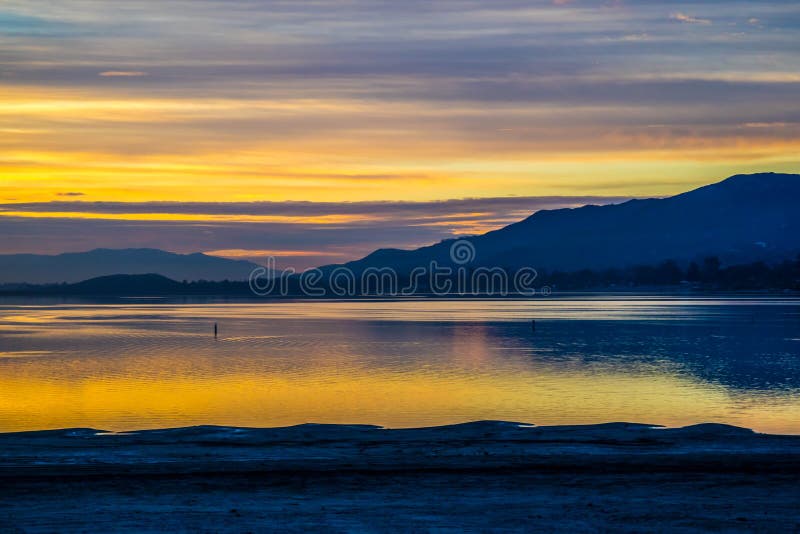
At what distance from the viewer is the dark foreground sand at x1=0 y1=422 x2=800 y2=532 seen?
1538 centimetres

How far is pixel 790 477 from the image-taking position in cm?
1861

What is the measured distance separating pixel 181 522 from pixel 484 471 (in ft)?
22.2

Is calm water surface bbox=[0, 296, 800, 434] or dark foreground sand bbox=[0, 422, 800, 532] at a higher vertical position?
dark foreground sand bbox=[0, 422, 800, 532]

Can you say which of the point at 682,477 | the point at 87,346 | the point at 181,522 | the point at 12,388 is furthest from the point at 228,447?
the point at 87,346

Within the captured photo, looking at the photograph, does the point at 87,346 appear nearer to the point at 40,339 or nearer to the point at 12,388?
the point at 40,339

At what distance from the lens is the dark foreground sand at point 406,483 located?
15.4 metres

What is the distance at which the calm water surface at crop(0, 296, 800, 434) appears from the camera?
36656 millimetres

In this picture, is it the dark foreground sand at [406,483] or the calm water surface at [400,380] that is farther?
the calm water surface at [400,380]

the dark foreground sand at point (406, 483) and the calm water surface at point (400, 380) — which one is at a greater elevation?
the dark foreground sand at point (406, 483)

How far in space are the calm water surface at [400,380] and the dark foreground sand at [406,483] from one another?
10.0m

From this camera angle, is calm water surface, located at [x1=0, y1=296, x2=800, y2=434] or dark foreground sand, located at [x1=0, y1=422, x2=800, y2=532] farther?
calm water surface, located at [x1=0, y1=296, x2=800, y2=434]

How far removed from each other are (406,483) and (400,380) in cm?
3207

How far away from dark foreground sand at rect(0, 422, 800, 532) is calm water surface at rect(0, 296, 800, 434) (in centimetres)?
1003

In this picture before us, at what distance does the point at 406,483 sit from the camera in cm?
1836
